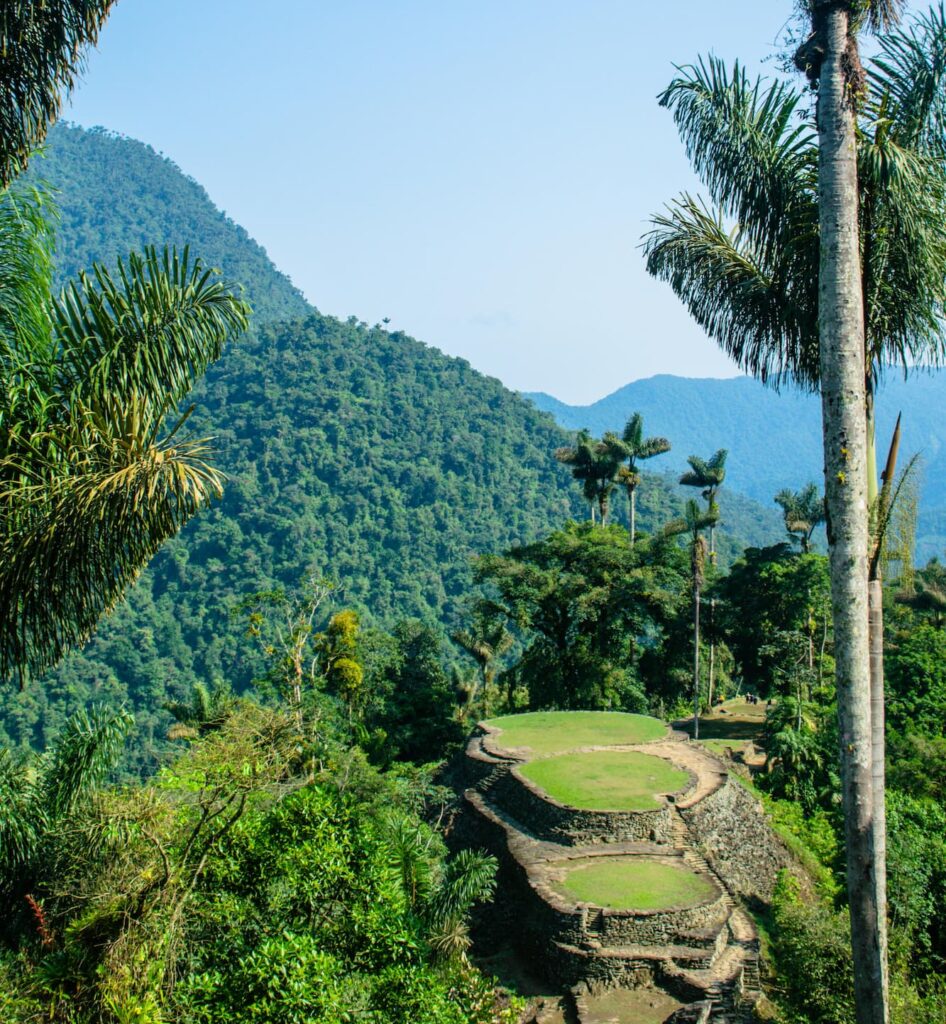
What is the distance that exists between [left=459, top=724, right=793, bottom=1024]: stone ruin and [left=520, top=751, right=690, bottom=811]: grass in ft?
0.65

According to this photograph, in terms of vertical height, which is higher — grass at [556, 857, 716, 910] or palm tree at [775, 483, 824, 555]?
palm tree at [775, 483, 824, 555]

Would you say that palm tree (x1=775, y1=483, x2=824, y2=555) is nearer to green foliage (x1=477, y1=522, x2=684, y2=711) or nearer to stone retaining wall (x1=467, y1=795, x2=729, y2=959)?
green foliage (x1=477, y1=522, x2=684, y2=711)

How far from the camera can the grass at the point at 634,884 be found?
1349cm

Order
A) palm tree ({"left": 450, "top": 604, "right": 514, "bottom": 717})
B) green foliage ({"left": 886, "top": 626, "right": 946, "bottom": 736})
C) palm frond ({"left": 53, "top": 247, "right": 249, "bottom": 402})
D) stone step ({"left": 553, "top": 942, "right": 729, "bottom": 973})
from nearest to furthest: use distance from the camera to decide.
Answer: palm frond ({"left": 53, "top": 247, "right": 249, "bottom": 402}) → stone step ({"left": 553, "top": 942, "right": 729, "bottom": 973}) → green foliage ({"left": 886, "top": 626, "right": 946, "bottom": 736}) → palm tree ({"left": 450, "top": 604, "right": 514, "bottom": 717})

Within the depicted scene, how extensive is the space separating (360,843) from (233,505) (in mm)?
56876

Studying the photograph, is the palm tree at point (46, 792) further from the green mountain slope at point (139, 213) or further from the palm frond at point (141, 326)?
the green mountain slope at point (139, 213)

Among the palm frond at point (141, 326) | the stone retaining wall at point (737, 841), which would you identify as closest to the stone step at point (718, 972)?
the stone retaining wall at point (737, 841)

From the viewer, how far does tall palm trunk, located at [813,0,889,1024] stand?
576 centimetres

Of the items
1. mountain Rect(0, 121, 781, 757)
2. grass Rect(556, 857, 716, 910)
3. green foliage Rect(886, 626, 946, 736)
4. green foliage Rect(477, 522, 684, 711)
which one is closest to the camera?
grass Rect(556, 857, 716, 910)

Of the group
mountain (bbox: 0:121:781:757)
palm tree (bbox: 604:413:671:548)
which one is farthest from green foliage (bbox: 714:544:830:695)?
mountain (bbox: 0:121:781:757)

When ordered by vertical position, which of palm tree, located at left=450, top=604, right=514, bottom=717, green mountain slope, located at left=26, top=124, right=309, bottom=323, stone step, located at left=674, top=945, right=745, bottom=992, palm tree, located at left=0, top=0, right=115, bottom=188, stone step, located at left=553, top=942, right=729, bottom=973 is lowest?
stone step, located at left=674, top=945, right=745, bottom=992

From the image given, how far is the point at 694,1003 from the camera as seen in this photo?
12422mm

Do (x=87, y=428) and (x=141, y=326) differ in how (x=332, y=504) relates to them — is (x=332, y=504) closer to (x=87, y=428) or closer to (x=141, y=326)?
(x=141, y=326)

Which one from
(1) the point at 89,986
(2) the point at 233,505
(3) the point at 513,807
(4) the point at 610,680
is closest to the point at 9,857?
(1) the point at 89,986
